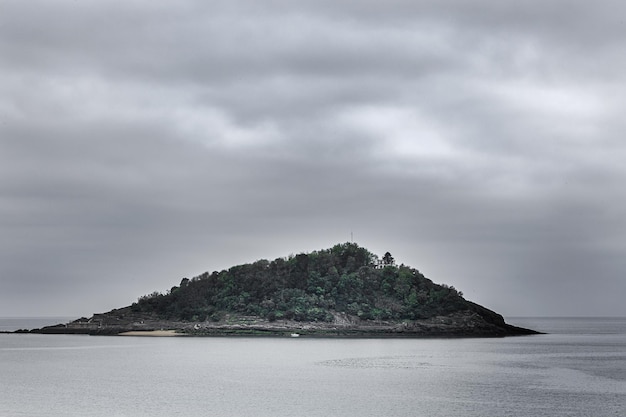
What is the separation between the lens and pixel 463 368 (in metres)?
104

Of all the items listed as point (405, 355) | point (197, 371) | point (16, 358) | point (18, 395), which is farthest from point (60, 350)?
point (18, 395)

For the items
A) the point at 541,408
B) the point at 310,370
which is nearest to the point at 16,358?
the point at 310,370

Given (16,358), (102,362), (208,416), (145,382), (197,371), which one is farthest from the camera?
(16,358)

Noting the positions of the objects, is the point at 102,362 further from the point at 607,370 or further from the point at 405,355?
the point at 607,370

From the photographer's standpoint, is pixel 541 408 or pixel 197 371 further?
pixel 197 371

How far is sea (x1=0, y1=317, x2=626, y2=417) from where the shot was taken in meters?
63.9

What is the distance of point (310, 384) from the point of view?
82938 mm

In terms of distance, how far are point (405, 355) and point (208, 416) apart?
74626 millimetres

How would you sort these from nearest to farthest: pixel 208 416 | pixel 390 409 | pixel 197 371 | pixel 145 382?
pixel 208 416 → pixel 390 409 → pixel 145 382 → pixel 197 371

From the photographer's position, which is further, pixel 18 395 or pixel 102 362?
pixel 102 362

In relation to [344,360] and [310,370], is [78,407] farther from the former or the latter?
[344,360]

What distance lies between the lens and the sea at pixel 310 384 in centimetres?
6391

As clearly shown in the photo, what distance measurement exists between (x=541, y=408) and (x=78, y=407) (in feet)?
131

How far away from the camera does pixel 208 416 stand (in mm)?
60344
